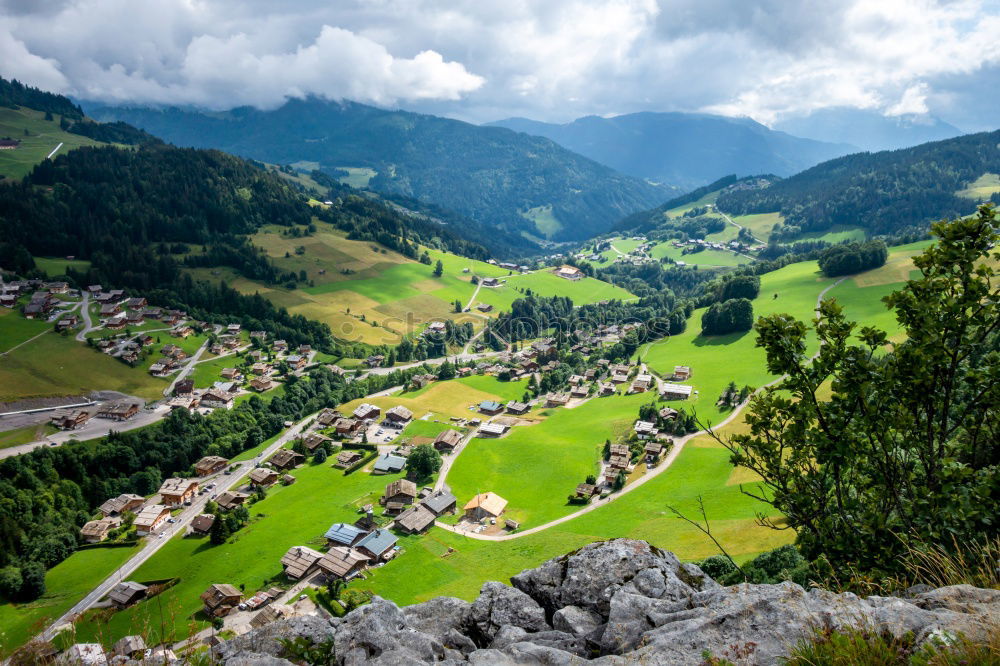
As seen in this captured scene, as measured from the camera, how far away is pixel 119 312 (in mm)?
126312

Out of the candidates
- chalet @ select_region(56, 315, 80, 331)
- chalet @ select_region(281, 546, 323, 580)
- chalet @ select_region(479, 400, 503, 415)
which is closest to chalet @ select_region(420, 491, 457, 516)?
chalet @ select_region(281, 546, 323, 580)

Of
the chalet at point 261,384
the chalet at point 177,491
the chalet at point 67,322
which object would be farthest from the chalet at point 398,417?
the chalet at point 67,322

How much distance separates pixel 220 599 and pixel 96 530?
33.3 metres

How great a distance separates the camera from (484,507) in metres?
59.1

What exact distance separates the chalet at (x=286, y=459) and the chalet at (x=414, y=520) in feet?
88.8

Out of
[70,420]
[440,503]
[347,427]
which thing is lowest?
[70,420]

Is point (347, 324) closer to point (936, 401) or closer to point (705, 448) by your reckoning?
point (705, 448)

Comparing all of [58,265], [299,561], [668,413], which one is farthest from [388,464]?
[58,265]

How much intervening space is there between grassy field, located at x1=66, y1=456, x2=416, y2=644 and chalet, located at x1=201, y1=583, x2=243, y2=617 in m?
1.17

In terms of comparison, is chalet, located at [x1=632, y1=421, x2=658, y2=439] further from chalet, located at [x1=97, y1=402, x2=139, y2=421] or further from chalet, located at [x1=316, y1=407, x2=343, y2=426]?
chalet, located at [x1=97, y1=402, x2=139, y2=421]

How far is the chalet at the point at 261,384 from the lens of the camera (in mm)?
110188

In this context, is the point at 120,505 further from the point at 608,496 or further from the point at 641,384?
the point at 641,384

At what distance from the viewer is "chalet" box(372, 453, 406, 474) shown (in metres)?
71.6

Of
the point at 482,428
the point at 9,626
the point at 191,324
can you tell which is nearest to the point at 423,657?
the point at 9,626
